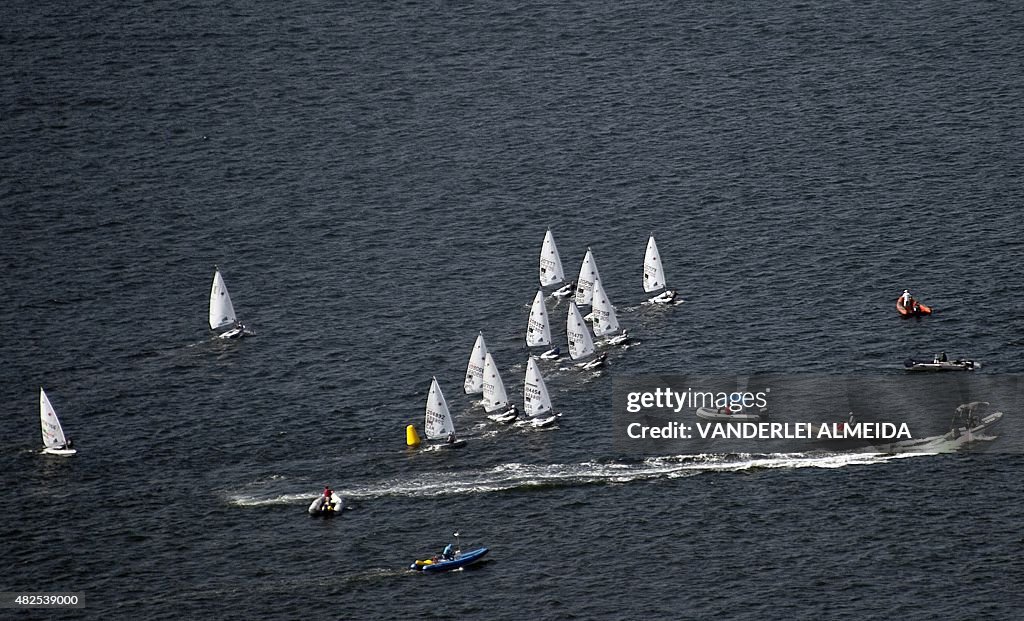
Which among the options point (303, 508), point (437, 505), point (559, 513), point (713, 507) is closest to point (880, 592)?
point (713, 507)

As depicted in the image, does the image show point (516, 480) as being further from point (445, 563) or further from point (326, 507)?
point (326, 507)

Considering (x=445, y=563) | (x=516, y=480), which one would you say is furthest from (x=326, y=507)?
(x=516, y=480)

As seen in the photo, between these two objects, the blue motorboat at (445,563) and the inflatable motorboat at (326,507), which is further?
the inflatable motorboat at (326,507)

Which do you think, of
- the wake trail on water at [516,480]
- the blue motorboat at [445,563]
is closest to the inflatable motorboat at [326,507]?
the wake trail on water at [516,480]

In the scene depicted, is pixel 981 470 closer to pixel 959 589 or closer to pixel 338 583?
pixel 959 589

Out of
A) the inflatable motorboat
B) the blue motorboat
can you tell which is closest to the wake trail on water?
the inflatable motorboat

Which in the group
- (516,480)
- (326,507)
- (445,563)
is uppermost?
(326,507)

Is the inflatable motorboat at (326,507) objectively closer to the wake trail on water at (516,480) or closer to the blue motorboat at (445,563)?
the wake trail on water at (516,480)

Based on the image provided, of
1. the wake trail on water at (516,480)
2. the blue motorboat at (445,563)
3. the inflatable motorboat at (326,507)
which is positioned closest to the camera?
the blue motorboat at (445,563)

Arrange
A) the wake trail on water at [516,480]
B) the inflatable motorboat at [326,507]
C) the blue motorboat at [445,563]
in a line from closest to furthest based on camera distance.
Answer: the blue motorboat at [445,563], the inflatable motorboat at [326,507], the wake trail on water at [516,480]

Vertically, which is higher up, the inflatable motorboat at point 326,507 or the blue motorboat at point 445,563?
the inflatable motorboat at point 326,507

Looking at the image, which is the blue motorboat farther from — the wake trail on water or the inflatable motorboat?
the wake trail on water
